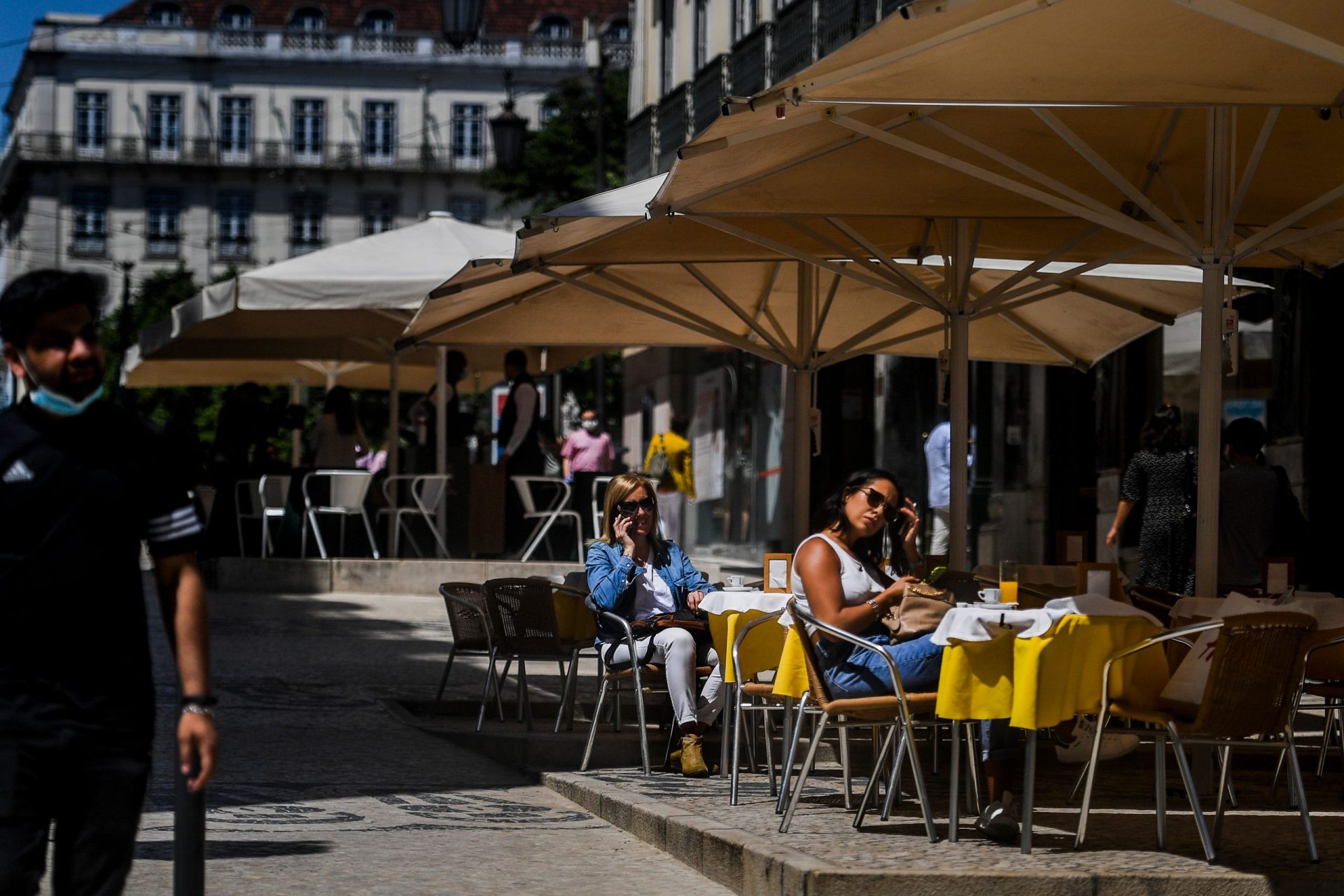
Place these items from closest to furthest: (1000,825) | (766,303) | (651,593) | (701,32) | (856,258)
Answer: (1000,825) → (651,593) → (856,258) → (766,303) → (701,32)

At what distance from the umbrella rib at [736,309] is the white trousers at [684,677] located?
2.86m

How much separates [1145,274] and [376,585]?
867 centimetres

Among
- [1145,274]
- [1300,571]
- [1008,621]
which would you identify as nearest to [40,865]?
[1008,621]

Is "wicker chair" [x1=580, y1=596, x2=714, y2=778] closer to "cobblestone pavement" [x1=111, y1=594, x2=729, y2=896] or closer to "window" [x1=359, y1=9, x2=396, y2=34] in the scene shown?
"cobblestone pavement" [x1=111, y1=594, x2=729, y2=896]

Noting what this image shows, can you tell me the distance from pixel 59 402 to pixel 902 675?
411 centimetres

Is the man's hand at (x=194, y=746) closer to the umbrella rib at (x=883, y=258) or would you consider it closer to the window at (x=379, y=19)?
the umbrella rib at (x=883, y=258)

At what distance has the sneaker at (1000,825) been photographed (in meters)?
7.28

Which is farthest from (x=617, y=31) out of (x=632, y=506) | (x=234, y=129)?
(x=632, y=506)

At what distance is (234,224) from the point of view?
94.8 meters

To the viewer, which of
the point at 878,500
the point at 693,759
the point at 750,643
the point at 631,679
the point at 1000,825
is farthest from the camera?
the point at 631,679

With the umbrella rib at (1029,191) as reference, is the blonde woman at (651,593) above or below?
below

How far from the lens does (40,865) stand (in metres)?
4.21

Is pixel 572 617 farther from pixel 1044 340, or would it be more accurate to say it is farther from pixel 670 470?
pixel 670 470

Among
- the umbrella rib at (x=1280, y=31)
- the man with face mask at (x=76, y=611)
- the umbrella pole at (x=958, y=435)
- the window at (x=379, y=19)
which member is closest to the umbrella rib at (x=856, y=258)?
the umbrella pole at (x=958, y=435)
